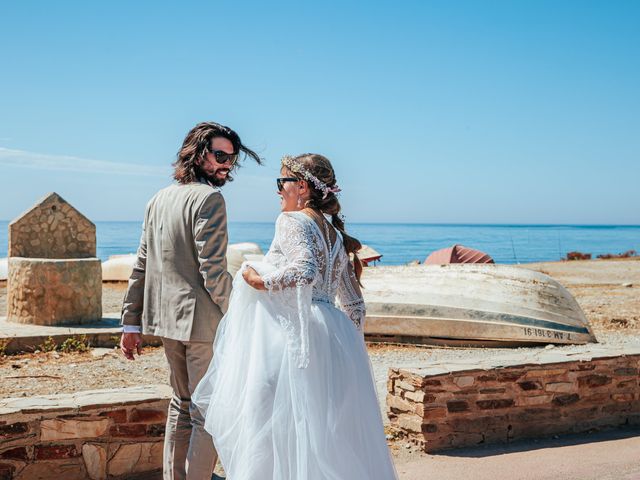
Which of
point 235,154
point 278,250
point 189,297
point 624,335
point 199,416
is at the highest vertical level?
point 235,154

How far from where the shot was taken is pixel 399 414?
17.2 ft

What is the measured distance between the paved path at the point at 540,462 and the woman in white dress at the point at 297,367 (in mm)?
1401

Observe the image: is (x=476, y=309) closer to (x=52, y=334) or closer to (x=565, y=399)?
(x=565, y=399)

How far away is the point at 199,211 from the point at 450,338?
653 cm

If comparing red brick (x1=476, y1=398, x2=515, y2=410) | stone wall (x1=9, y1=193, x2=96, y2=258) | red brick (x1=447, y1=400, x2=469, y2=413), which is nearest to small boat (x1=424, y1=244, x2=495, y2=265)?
stone wall (x1=9, y1=193, x2=96, y2=258)

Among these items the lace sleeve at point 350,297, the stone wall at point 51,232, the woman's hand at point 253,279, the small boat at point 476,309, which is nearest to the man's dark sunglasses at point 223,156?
the woman's hand at point 253,279

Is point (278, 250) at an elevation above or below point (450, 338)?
above

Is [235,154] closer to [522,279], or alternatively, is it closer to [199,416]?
→ [199,416]

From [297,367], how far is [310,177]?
84cm

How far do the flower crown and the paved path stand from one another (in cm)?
202

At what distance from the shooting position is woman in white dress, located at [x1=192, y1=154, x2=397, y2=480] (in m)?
3.15

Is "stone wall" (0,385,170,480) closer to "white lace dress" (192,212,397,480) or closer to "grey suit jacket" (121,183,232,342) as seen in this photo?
"grey suit jacket" (121,183,232,342)

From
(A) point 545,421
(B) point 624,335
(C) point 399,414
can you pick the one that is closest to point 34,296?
(C) point 399,414

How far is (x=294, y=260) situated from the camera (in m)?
3.19
